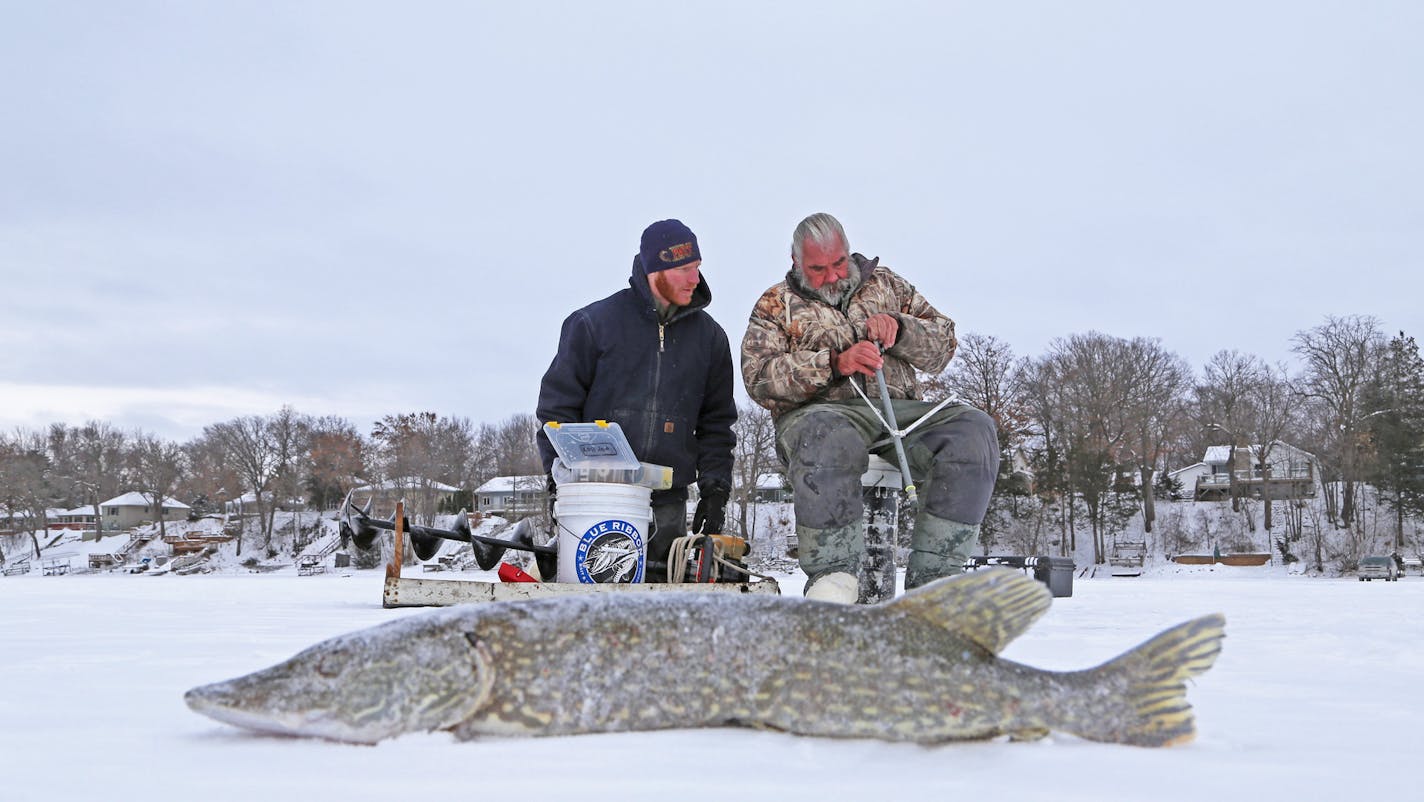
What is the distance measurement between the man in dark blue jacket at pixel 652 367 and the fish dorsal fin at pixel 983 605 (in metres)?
3.24

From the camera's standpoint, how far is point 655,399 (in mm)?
5004

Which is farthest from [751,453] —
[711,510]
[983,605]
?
[983,605]

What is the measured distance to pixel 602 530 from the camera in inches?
178

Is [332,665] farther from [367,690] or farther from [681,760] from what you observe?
[681,760]

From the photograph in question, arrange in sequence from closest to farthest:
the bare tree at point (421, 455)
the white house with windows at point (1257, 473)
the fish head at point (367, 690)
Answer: the fish head at point (367, 690) → the white house with windows at point (1257, 473) → the bare tree at point (421, 455)

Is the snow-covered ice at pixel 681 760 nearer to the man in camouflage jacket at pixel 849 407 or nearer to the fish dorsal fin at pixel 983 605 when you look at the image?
the fish dorsal fin at pixel 983 605

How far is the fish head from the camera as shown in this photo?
1588mm

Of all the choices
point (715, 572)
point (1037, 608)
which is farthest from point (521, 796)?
point (715, 572)

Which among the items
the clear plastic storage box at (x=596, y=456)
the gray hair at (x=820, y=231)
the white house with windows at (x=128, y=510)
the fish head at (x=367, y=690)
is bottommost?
the white house with windows at (x=128, y=510)

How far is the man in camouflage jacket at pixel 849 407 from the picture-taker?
3.88 meters

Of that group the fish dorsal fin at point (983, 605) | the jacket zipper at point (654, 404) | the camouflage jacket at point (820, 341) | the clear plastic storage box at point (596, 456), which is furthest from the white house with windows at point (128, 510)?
the fish dorsal fin at point (983, 605)

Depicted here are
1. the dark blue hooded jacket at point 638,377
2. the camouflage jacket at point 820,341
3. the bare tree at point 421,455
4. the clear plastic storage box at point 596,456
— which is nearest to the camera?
the camouflage jacket at point 820,341

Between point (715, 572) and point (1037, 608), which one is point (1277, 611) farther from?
point (1037, 608)

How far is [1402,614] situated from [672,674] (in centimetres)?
608
